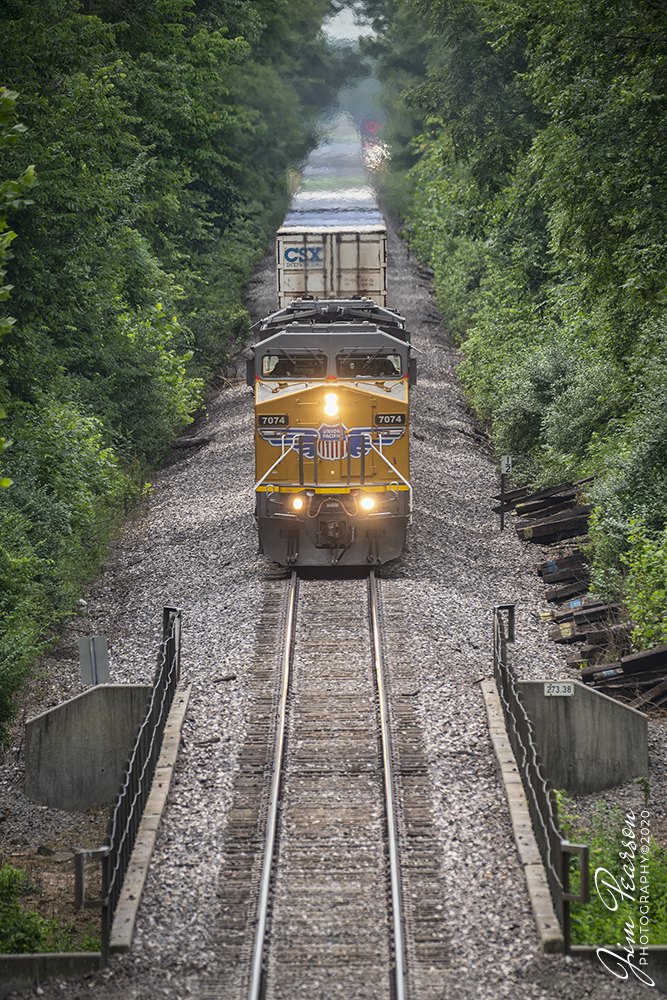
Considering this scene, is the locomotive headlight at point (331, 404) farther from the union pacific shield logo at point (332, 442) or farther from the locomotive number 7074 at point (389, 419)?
the locomotive number 7074 at point (389, 419)

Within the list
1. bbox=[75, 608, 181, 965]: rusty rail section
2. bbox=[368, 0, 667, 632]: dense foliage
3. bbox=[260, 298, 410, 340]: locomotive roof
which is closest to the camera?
bbox=[75, 608, 181, 965]: rusty rail section

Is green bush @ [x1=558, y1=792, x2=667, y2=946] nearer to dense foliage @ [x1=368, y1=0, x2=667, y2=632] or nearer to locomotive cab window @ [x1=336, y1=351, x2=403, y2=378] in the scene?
dense foliage @ [x1=368, y1=0, x2=667, y2=632]

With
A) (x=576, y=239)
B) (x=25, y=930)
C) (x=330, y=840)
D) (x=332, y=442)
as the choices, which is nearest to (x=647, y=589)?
(x=332, y=442)

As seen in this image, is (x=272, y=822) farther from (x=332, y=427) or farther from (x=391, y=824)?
(x=332, y=427)

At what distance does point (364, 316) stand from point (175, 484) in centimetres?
912

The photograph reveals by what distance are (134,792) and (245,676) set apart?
11.2 ft

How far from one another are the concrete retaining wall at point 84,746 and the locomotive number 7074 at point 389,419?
573 cm

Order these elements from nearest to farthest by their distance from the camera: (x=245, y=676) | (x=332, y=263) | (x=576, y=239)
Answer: (x=245, y=676) < (x=576, y=239) < (x=332, y=263)

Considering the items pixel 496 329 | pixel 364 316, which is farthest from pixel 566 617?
pixel 496 329

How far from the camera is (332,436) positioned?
1529 centimetres

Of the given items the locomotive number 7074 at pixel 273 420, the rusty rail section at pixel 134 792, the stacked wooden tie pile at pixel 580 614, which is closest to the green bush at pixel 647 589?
the stacked wooden tie pile at pixel 580 614

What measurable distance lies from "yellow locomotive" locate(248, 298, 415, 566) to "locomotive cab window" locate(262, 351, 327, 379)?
16 millimetres

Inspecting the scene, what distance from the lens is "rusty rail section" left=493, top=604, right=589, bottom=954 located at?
7.72m
